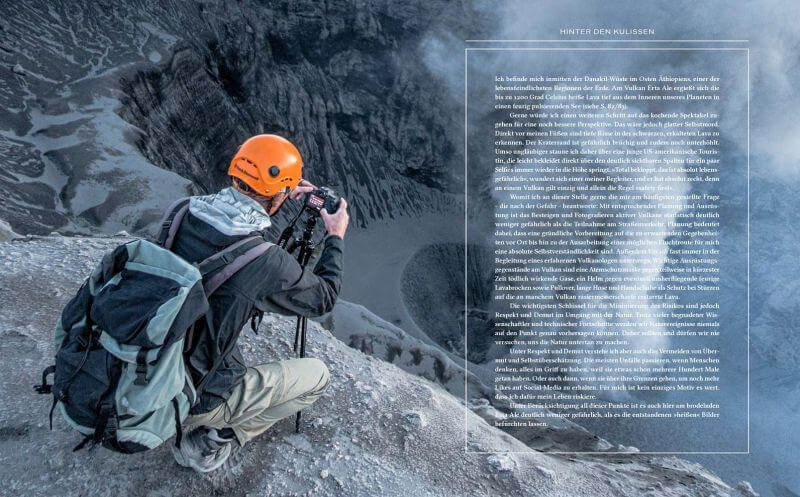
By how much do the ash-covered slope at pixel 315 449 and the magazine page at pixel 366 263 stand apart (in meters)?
0.02

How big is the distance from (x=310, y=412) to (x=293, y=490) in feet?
2.71

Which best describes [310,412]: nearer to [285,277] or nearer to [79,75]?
[285,277]

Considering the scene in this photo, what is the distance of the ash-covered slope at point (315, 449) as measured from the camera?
3.28 metres

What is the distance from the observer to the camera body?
10.6ft

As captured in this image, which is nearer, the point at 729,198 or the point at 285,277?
the point at 285,277

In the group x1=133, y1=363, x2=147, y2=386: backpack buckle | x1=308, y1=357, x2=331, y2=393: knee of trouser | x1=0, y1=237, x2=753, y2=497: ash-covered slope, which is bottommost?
x1=0, y1=237, x2=753, y2=497: ash-covered slope

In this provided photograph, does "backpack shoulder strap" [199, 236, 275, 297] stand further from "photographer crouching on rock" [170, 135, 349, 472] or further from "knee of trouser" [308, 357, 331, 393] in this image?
"knee of trouser" [308, 357, 331, 393]

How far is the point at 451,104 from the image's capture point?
24984mm

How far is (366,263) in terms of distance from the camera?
72.2ft

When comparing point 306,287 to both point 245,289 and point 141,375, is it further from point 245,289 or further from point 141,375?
point 141,375

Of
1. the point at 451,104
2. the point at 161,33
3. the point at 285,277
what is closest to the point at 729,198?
the point at 451,104

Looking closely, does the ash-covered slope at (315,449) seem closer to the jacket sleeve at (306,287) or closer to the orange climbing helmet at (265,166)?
the jacket sleeve at (306,287)

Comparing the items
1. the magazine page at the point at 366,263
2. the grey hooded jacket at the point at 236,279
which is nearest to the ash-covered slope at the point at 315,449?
the magazine page at the point at 366,263

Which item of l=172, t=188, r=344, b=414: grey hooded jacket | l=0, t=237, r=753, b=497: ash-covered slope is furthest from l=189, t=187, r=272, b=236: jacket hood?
l=0, t=237, r=753, b=497: ash-covered slope
